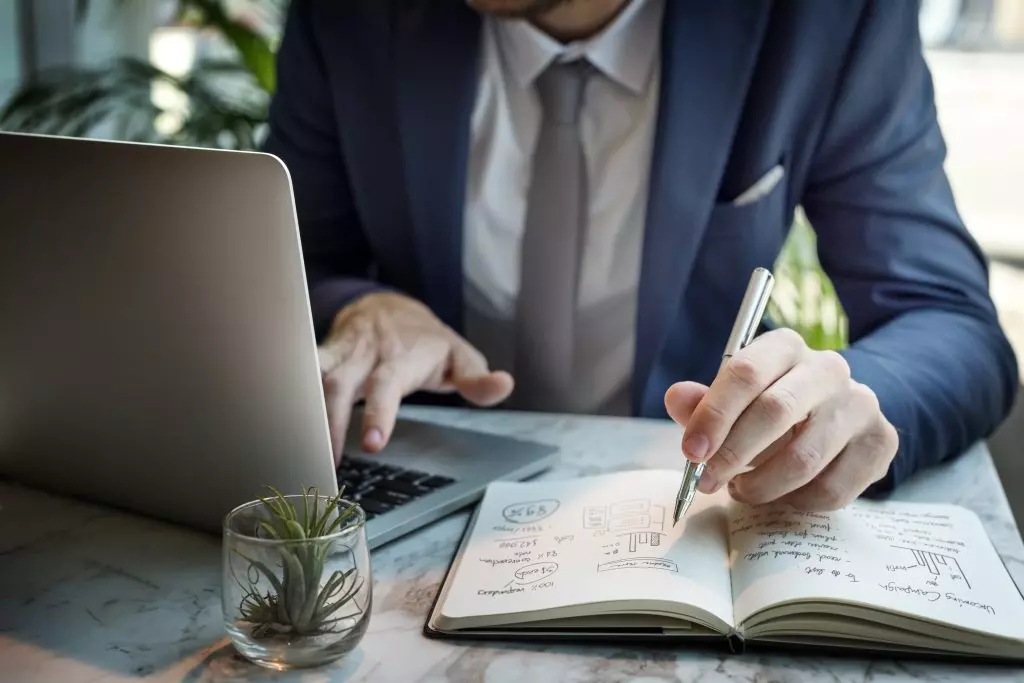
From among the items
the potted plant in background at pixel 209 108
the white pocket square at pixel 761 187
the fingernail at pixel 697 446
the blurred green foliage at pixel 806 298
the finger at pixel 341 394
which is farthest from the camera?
the potted plant in background at pixel 209 108

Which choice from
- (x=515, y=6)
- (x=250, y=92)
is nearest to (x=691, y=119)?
(x=515, y=6)

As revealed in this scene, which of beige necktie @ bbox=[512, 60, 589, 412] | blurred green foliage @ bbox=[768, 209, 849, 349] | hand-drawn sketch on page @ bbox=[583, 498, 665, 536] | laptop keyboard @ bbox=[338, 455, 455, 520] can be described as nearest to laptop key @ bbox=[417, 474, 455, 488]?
laptop keyboard @ bbox=[338, 455, 455, 520]

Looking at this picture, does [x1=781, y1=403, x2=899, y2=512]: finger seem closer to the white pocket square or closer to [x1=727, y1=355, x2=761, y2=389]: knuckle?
[x1=727, y1=355, x2=761, y2=389]: knuckle

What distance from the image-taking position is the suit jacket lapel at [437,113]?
1.45 metres

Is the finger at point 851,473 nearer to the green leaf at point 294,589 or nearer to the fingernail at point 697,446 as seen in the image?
the fingernail at point 697,446

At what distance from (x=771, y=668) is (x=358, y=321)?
0.66 meters

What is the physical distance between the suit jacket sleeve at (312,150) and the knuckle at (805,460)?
2.82ft

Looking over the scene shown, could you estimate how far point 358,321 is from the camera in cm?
122

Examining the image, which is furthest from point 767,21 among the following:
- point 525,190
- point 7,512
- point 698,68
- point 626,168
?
point 7,512

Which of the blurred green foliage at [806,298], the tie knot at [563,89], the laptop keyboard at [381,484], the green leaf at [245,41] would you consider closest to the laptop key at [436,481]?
the laptop keyboard at [381,484]

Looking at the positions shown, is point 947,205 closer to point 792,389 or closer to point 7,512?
point 792,389

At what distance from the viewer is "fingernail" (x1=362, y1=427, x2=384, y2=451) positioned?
97 centimetres

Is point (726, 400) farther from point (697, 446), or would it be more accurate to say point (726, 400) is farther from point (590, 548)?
point (590, 548)

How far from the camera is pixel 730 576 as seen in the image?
0.78 m
